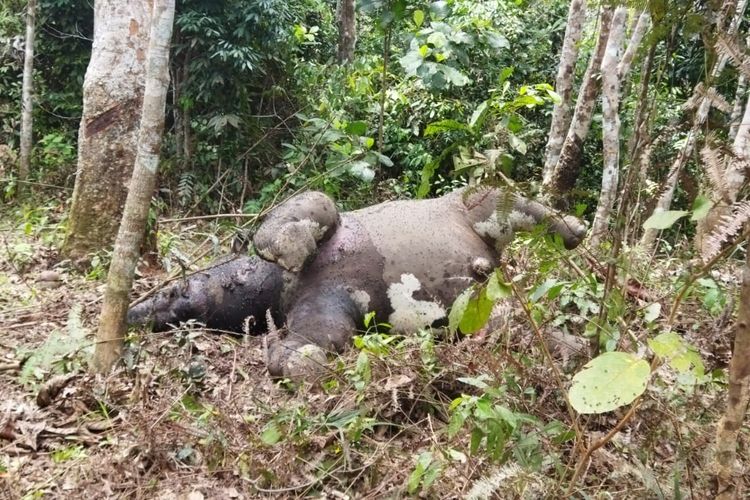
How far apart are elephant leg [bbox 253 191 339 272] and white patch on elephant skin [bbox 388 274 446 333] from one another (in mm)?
430

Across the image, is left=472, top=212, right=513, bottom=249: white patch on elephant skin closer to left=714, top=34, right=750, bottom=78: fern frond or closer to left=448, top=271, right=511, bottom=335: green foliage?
left=448, top=271, right=511, bottom=335: green foliage

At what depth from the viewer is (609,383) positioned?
125 cm

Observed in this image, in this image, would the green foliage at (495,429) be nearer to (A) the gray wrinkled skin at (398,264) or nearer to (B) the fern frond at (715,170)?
(B) the fern frond at (715,170)

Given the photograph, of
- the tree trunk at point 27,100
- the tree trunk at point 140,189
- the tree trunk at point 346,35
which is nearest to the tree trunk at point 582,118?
the tree trunk at point 140,189

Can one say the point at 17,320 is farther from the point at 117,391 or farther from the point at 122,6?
the point at 122,6

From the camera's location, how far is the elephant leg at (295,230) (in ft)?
9.29

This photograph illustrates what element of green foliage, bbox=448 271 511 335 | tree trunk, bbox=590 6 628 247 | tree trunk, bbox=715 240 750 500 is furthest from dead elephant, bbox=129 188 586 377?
tree trunk, bbox=715 240 750 500

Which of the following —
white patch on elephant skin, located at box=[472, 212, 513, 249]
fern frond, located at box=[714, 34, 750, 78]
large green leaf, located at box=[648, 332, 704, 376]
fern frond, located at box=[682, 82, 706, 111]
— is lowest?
white patch on elephant skin, located at box=[472, 212, 513, 249]

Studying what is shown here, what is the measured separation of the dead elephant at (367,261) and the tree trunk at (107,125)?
1.33 metres

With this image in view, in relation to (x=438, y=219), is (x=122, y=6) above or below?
above

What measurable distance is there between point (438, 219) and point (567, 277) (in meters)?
0.71

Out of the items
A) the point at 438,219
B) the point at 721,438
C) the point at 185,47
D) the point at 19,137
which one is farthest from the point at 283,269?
the point at 19,137

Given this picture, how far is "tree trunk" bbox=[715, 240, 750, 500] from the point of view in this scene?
137 centimetres

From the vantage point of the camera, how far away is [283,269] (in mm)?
3049
